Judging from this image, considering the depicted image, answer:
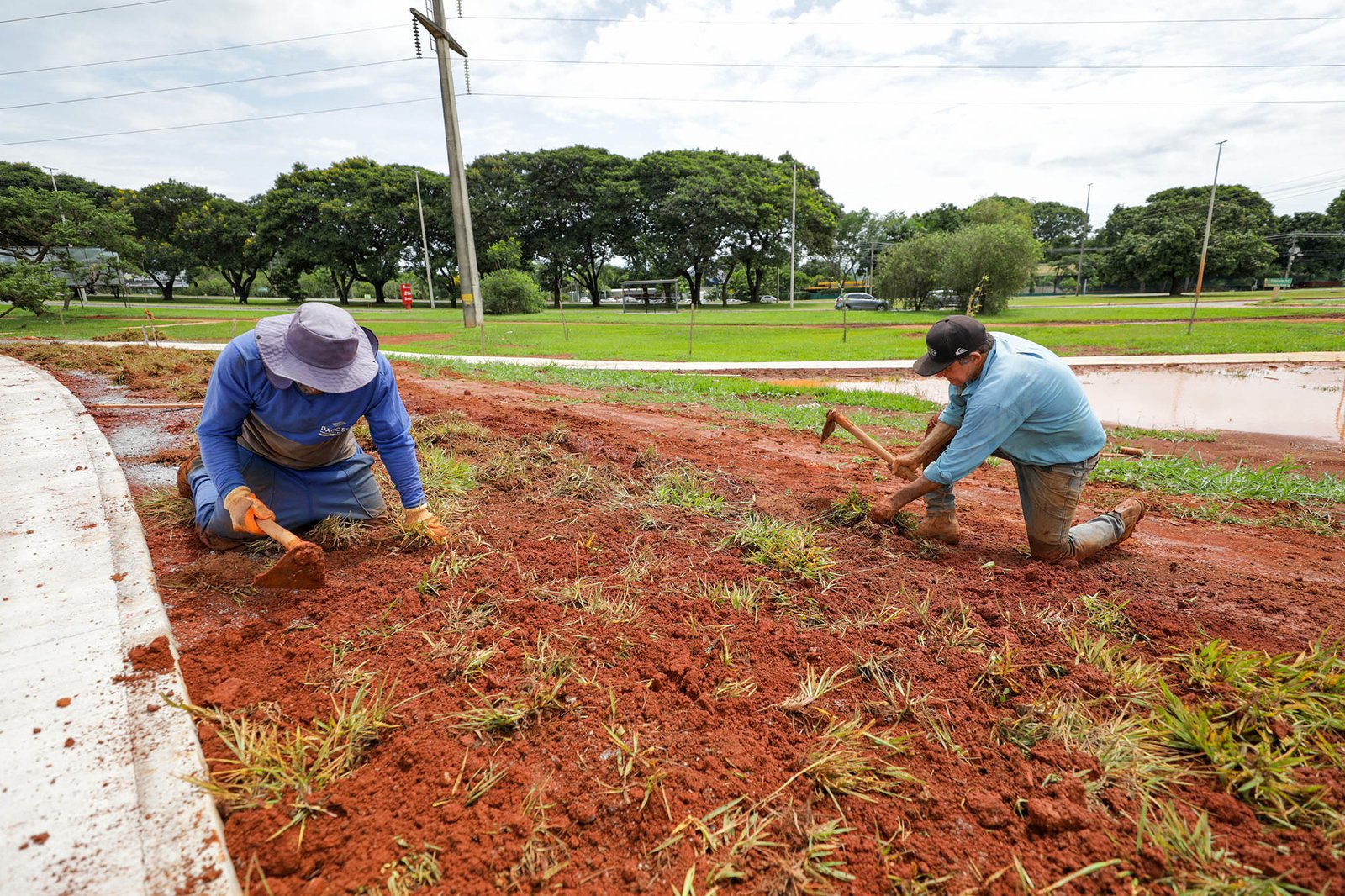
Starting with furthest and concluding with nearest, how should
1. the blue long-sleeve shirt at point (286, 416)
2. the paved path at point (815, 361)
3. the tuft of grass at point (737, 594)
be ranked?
1. the paved path at point (815, 361)
2. the blue long-sleeve shirt at point (286, 416)
3. the tuft of grass at point (737, 594)

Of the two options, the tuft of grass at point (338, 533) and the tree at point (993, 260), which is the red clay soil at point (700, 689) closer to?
the tuft of grass at point (338, 533)

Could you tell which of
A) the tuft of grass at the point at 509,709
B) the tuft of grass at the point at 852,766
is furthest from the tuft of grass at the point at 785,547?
the tuft of grass at the point at 509,709

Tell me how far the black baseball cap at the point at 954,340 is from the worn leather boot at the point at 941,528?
81cm

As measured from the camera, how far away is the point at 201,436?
2.69m

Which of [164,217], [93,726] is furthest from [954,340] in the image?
[164,217]

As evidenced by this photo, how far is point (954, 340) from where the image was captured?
296 centimetres

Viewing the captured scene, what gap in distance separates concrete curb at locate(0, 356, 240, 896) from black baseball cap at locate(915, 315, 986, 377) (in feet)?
10.3

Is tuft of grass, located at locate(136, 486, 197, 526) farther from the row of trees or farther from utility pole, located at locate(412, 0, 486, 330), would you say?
the row of trees

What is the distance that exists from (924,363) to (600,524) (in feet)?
6.31

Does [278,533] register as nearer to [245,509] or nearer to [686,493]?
[245,509]

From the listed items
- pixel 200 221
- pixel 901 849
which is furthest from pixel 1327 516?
pixel 200 221

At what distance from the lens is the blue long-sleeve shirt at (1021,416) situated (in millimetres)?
2906

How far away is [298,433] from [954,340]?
3.25m

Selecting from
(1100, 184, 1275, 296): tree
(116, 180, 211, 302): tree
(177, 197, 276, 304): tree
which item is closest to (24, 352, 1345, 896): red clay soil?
(177, 197, 276, 304): tree
